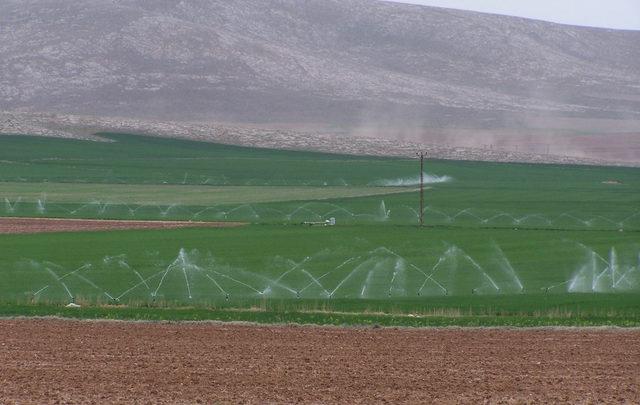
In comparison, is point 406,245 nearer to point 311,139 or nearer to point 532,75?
point 311,139

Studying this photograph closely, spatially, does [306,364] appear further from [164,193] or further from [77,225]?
[164,193]

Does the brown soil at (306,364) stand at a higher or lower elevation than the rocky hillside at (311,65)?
lower

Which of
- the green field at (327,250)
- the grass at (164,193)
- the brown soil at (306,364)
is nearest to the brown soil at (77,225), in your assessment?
the green field at (327,250)

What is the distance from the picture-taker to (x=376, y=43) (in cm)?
15175

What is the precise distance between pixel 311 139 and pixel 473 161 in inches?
632

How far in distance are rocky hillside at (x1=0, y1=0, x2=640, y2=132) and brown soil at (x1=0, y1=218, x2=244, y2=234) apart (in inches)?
2665

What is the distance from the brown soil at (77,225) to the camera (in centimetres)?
4483

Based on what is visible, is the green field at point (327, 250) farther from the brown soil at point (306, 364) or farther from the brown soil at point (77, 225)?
the brown soil at point (306, 364)

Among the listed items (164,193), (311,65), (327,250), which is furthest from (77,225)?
(311,65)

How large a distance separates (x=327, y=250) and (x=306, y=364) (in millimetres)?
18864

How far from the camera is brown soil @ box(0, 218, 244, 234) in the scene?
147 feet

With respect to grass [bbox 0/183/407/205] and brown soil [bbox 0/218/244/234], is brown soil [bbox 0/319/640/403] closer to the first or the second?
brown soil [bbox 0/218/244/234]

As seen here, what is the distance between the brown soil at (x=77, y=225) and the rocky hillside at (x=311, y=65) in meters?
67.7

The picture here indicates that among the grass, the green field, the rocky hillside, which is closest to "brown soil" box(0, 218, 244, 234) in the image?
the green field
